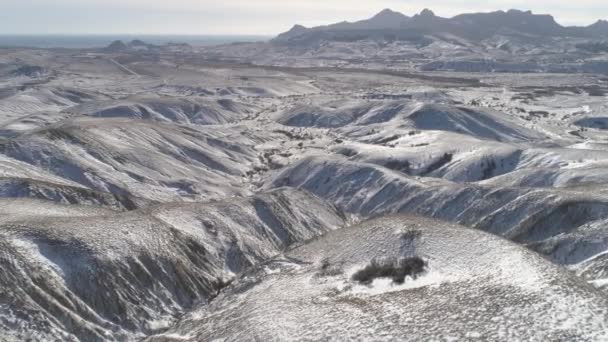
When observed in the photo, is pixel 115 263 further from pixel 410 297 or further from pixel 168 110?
pixel 168 110

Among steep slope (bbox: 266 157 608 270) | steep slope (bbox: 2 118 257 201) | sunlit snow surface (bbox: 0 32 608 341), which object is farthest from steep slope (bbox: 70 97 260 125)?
steep slope (bbox: 266 157 608 270)

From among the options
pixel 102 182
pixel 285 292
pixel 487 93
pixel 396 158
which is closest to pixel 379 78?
pixel 487 93

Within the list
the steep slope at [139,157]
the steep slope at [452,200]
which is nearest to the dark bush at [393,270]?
the steep slope at [452,200]

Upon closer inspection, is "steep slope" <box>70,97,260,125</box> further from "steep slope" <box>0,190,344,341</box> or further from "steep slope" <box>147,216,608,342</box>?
"steep slope" <box>147,216,608,342</box>

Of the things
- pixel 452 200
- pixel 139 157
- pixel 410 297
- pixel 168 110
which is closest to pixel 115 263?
pixel 410 297

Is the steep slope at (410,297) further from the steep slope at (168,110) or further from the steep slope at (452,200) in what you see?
the steep slope at (168,110)

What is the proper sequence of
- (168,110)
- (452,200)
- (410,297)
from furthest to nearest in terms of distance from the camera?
(168,110) → (452,200) → (410,297)
